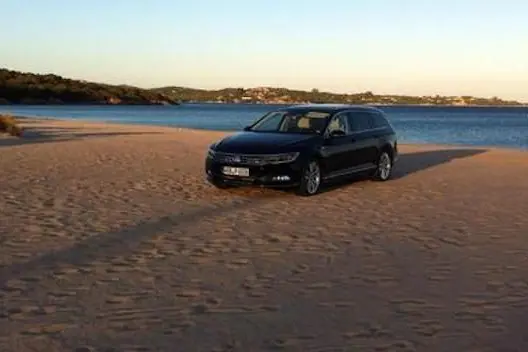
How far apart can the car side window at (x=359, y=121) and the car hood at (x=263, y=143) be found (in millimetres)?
1525

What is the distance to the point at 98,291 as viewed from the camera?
20.9 feet

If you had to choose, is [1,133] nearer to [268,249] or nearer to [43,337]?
[268,249]

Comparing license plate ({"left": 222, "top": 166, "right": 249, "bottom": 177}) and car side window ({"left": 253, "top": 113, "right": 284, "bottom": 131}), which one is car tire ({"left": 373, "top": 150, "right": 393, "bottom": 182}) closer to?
car side window ({"left": 253, "top": 113, "right": 284, "bottom": 131})

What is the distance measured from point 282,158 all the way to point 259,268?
5.21 metres

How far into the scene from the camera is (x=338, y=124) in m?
14.0

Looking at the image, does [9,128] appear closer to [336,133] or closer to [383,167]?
[383,167]

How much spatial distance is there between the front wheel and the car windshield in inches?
77.1

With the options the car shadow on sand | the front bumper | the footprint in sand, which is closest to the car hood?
the front bumper

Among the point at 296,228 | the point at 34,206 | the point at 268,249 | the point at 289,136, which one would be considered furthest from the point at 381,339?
the point at 289,136

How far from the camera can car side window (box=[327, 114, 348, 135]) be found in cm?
1366

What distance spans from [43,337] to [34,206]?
6149mm

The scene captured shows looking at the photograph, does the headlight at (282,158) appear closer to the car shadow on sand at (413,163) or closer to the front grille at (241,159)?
the front grille at (241,159)

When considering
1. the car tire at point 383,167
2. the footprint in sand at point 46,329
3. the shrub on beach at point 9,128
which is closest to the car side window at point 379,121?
the car tire at point 383,167

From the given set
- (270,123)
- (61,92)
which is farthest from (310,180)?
(61,92)
